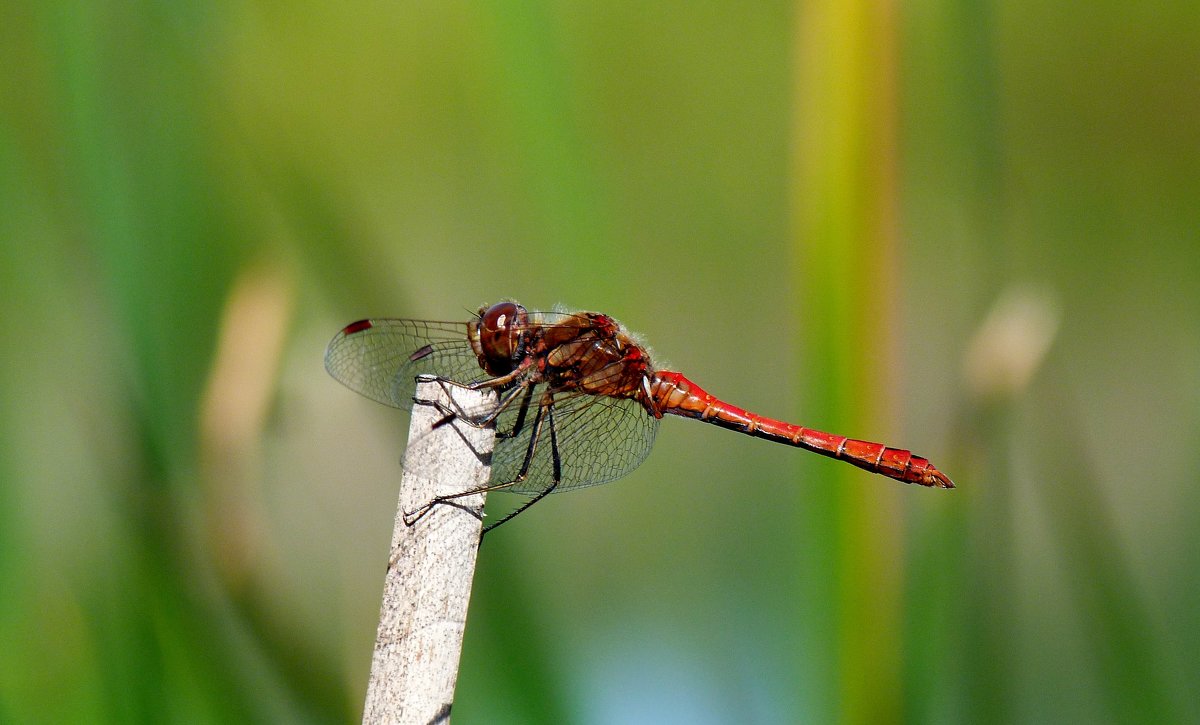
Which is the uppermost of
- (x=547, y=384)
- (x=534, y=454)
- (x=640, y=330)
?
(x=640, y=330)

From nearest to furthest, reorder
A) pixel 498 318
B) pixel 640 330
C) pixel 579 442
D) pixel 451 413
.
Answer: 1. pixel 451 413
2. pixel 498 318
3. pixel 579 442
4. pixel 640 330

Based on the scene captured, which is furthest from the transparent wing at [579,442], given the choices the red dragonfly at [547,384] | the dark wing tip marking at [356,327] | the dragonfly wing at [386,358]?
the dark wing tip marking at [356,327]

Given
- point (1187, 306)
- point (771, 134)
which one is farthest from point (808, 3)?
point (1187, 306)

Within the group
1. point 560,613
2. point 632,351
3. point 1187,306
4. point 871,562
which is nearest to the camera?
point 871,562

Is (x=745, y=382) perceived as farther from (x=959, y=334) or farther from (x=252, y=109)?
(x=252, y=109)

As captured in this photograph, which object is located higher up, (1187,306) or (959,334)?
(1187,306)

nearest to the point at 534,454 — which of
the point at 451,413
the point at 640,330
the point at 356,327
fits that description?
the point at 356,327

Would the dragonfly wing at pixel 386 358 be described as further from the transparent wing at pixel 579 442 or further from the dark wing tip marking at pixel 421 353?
the transparent wing at pixel 579 442

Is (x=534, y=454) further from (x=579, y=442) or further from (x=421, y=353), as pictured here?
(x=421, y=353)
